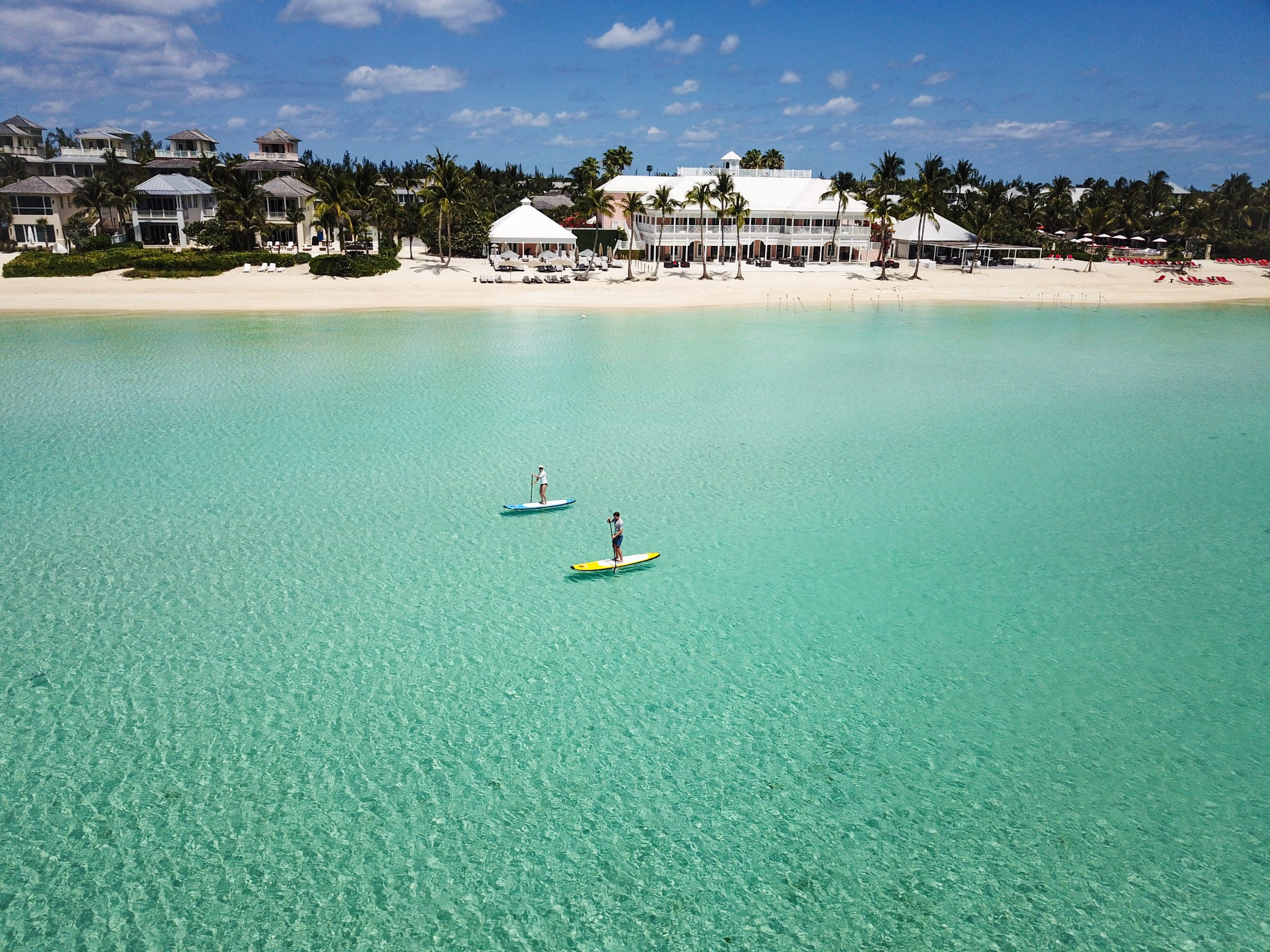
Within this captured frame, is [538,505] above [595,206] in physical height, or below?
below

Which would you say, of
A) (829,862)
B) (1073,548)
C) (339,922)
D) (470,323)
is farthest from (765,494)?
(470,323)

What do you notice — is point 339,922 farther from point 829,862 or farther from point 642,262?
point 642,262

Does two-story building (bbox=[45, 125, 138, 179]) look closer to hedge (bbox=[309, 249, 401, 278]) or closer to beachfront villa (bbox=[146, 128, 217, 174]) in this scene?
beachfront villa (bbox=[146, 128, 217, 174])

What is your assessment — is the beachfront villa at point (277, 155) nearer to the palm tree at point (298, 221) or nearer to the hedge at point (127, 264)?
the palm tree at point (298, 221)

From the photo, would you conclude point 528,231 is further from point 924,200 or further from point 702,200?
point 924,200

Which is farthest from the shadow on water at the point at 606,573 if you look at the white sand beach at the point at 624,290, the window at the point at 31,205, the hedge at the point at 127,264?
the window at the point at 31,205

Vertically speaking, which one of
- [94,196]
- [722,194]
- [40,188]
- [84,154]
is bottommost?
[94,196]

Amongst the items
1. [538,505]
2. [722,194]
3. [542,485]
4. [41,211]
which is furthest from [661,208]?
[538,505]
